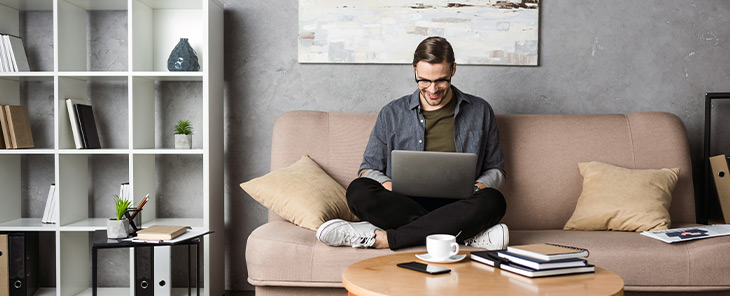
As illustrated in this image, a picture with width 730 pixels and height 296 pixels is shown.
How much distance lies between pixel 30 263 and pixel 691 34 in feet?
11.5

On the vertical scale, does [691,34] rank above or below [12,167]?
above

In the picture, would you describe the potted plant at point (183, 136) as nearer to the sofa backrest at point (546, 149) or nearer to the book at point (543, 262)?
the sofa backrest at point (546, 149)

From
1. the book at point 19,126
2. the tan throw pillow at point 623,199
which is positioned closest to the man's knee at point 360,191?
the tan throw pillow at point 623,199

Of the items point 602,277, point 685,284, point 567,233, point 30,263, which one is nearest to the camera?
point 602,277

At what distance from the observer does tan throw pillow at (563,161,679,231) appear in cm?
242

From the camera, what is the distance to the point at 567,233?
7.94 feet

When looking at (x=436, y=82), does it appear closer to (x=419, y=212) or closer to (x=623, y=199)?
(x=419, y=212)

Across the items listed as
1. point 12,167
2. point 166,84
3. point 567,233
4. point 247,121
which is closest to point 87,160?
point 12,167

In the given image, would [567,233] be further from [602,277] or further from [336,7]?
[336,7]

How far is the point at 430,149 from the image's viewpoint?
8.41ft

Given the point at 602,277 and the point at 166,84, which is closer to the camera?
the point at 602,277

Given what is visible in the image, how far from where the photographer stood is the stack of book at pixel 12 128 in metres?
2.73

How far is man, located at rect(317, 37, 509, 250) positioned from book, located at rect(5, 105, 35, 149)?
1637mm

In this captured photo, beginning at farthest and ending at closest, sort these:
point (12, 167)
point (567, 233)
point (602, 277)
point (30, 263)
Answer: point (12, 167)
point (30, 263)
point (567, 233)
point (602, 277)
